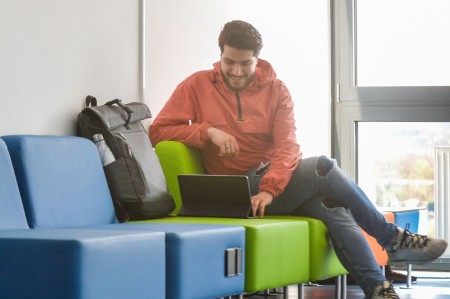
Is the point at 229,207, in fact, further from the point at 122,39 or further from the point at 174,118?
the point at 122,39

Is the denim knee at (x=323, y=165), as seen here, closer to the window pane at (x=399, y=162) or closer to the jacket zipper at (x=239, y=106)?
the jacket zipper at (x=239, y=106)

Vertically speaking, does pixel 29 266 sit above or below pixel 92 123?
below

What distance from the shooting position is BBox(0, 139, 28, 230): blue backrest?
8.79 feet

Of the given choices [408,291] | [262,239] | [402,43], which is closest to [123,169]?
[262,239]

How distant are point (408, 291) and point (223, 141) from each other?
67.1 inches

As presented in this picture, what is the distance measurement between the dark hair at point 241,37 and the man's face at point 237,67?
2cm

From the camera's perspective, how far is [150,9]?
14.0 ft

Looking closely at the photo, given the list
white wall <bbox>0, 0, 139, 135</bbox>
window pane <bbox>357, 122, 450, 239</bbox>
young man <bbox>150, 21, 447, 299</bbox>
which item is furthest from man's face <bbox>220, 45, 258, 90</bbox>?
window pane <bbox>357, 122, 450, 239</bbox>

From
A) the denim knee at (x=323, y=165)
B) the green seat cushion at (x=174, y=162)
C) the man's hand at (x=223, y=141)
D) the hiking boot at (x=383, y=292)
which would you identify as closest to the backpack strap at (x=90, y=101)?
the green seat cushion at (x=174, y=162)

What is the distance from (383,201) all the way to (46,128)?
10.9 ft

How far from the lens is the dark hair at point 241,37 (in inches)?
163

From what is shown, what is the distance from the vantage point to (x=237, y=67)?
4199 millimetres

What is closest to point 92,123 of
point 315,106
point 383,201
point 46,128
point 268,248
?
point 46,128

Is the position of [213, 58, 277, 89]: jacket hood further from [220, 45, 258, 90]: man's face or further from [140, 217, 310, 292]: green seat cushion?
[140, 217, 310, 292]: green seat cushion
